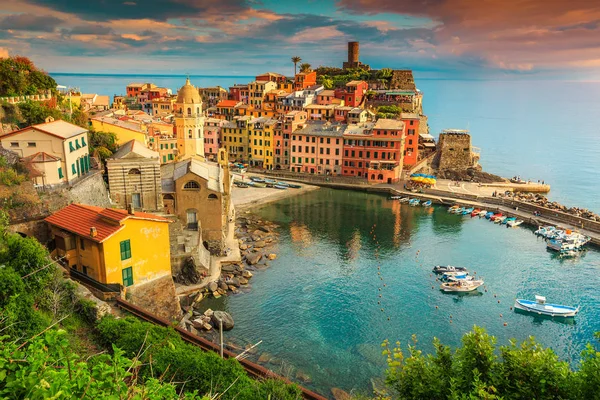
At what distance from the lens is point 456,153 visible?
83.6 m

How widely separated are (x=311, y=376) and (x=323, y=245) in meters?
22.5

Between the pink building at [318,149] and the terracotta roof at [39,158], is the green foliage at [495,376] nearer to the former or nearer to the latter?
the terracotta roof at [39,158]

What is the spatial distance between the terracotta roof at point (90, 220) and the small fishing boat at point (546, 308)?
27938mm

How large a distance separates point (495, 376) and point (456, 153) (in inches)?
2919

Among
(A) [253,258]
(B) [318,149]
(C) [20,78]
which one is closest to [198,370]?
(A) [253,258]

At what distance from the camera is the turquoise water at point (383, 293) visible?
29.0 metres

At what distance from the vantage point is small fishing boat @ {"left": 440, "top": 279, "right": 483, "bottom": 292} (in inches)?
1458

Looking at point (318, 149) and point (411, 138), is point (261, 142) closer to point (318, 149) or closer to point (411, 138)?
point (318, 149)

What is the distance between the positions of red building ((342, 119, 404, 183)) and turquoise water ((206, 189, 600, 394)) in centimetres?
→ 1698

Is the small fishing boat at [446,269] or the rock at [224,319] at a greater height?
the rock at [224,319]

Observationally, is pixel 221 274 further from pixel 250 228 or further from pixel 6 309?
pixel 6 309

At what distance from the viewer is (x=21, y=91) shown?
138 ft

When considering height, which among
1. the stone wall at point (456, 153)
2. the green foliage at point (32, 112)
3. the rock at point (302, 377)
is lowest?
the rock at point (302, 377)

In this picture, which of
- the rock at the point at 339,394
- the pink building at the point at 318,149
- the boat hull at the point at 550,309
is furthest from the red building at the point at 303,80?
the rock at the point at 339,394
